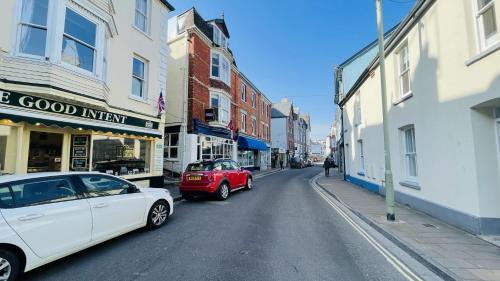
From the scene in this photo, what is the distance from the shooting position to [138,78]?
37.7 ft

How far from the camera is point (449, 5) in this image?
586 centimetres

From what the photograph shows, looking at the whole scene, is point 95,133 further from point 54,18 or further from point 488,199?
point 488,199

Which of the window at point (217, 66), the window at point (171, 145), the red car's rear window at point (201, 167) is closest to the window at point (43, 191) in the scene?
the red car's rear window at point (201, 167)

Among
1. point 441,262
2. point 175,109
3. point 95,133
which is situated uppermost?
point 175,109

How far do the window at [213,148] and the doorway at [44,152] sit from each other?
9005 millimetres

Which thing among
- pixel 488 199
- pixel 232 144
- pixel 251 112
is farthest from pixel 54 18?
pixel 251 112

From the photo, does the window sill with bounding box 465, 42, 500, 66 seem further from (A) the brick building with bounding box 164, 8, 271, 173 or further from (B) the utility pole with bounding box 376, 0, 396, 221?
(A) the brick building with bounding box 164, 8, 271, 173

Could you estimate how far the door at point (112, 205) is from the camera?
4.50 meters

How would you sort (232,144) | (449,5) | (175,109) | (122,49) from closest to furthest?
(449,5) < (122,49) < (175,109) < (232,144)

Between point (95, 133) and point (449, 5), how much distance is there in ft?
38.6

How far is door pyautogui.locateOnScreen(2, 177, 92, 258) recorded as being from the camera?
3447 millimetres

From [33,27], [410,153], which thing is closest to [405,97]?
[410,153]

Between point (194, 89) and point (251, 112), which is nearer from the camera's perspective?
point (194, 89)

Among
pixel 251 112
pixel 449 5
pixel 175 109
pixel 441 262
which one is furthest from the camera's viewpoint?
pixel 251 112
